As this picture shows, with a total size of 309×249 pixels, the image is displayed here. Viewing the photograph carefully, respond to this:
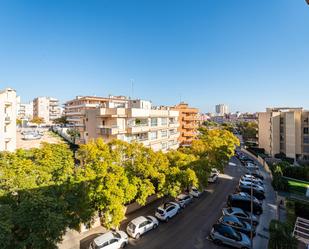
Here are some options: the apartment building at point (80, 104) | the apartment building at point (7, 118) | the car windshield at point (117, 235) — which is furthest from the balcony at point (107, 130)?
the apartment building at point (80, 104)

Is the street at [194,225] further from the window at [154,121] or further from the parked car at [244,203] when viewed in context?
the window at [154,121]

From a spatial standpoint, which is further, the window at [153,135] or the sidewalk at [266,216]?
the window at [153,135]

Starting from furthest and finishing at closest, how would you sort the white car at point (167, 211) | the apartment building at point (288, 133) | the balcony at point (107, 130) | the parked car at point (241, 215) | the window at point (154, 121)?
the apartment building at point (288, 133) → the window at point (154, 121) → the balcony at point (107, 130) → the parked car at point (241, 215) → the white car at point (167, 211)

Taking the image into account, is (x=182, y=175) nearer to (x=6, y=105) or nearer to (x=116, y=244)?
(x=116, y=244)

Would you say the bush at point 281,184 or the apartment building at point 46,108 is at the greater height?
the apartment building at point 46,108

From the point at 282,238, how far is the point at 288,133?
152 feet

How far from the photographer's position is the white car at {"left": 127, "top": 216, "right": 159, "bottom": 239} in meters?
17.1

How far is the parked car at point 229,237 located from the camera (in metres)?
15.9

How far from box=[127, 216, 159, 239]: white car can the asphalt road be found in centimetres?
39

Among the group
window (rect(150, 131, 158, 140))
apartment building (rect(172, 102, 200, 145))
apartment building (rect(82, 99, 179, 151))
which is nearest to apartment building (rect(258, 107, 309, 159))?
apartment building (rect(172, 102, 200, 145))

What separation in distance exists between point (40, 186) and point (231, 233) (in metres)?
15.2

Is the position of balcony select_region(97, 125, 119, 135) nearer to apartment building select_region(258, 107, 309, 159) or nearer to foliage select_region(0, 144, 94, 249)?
foliage select_region(0, 144, 94, 249)

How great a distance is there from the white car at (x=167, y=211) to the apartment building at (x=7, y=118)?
2096 centimetres

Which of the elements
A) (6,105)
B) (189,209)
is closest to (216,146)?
(189,209)
